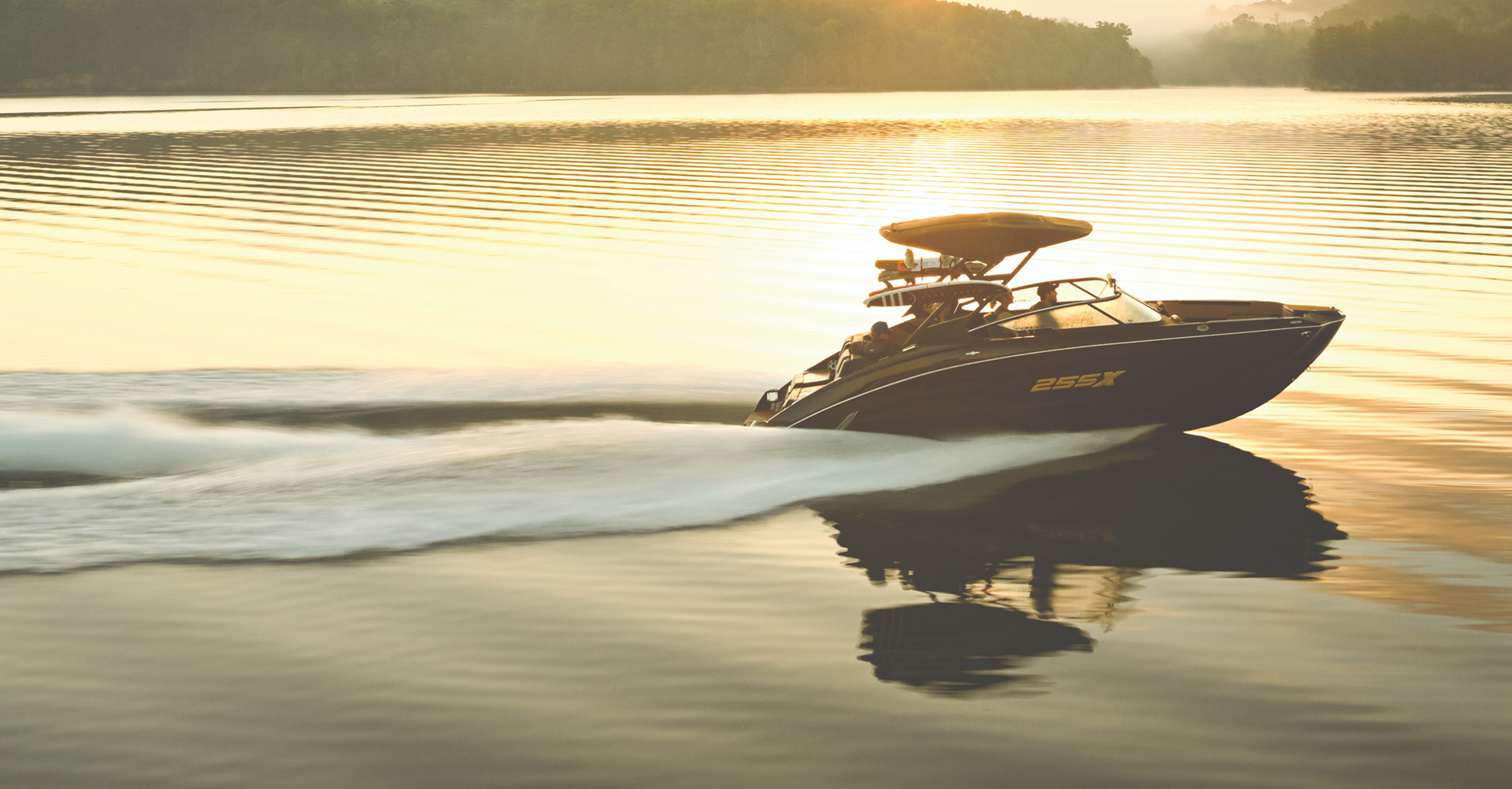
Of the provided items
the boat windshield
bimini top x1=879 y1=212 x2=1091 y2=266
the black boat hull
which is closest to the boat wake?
the black boat hull

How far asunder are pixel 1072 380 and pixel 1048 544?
258 cm

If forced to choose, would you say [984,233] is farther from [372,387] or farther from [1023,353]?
[372,387]

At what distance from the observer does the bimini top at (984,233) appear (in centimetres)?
1255

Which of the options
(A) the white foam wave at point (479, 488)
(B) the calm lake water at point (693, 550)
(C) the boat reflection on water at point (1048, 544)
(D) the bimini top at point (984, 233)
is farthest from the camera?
(D) the bimini top at point (984, 233)

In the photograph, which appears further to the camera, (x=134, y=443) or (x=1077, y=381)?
(x=134, y=443)

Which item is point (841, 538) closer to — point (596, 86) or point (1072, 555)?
point (1072, 555)

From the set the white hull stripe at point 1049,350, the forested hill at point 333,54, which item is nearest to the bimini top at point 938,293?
the white hull stripe at point 1049,350

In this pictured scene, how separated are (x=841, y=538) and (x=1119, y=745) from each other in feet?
13.4

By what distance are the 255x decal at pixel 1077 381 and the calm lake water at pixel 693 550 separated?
69 cm

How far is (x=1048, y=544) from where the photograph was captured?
10.4 metres

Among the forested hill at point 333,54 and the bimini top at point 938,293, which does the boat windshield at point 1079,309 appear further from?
the forested hill at point 333,54

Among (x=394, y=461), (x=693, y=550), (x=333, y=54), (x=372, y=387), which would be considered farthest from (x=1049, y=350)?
(x=333, y=54)

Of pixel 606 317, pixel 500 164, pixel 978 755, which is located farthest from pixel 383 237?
pixel 978 755

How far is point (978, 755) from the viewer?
697cm
